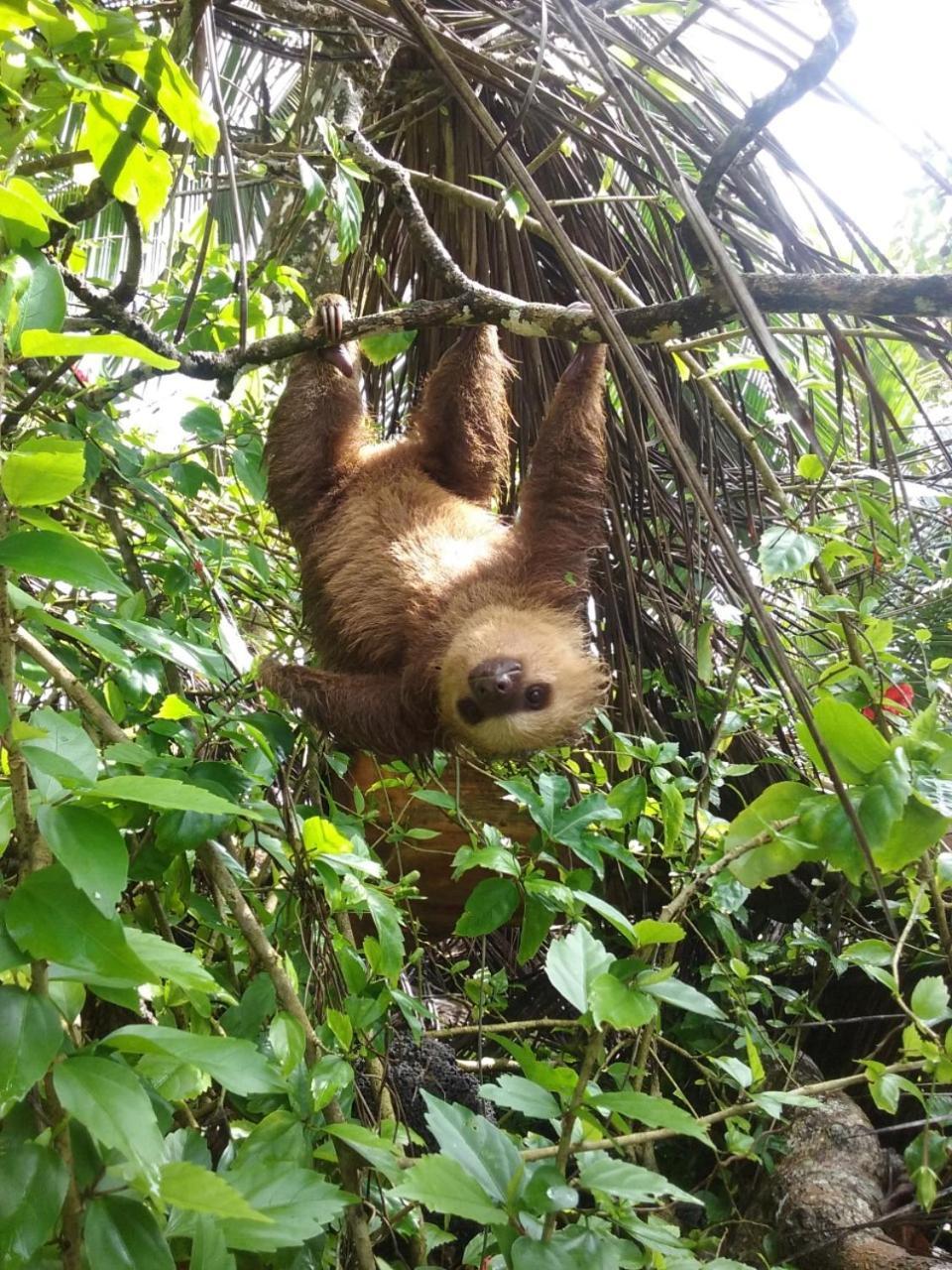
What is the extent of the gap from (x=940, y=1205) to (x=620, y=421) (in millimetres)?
2808

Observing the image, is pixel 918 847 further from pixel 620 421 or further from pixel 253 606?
pixel 253 606

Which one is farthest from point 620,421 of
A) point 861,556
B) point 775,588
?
point 861,556

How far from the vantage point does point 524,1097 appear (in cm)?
142

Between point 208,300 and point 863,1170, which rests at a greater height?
point 208,300

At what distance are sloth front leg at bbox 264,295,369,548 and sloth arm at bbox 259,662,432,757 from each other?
2.40ft

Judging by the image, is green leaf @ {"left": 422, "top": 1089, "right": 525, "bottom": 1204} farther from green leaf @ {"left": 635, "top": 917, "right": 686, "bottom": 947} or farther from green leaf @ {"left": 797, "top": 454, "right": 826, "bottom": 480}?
green leaf @ {"left": 797, "top": 454, "right": 826, "bottom": 480}

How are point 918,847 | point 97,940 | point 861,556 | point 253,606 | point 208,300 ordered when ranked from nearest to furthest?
point 97,940, point 918,847, point 861,556, point 208,300, point 253,606

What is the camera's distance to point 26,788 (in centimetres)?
103

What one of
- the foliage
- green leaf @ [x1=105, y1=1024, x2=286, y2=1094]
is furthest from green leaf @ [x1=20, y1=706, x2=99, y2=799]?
green leaf @ [x1=105, y1=1024, x2=286, y2=1094]

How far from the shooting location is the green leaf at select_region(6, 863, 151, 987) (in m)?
0.87

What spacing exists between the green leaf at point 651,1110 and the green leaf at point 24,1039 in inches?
30.4

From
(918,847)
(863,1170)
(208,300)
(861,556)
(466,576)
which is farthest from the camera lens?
(466,576)

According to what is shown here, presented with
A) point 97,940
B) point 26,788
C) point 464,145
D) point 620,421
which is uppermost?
point 464,145

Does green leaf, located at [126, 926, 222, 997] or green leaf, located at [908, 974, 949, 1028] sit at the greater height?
green leaf, located at [126, 926, 222, 997]
